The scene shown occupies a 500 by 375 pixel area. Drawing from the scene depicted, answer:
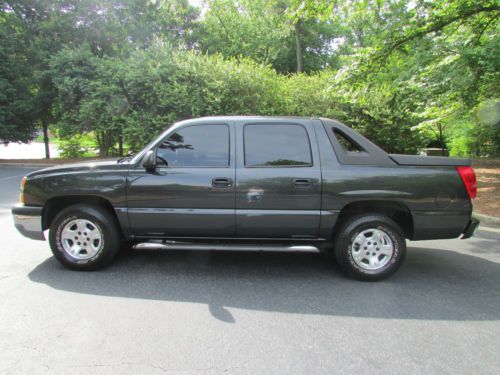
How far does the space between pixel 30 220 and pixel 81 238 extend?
0.64 m

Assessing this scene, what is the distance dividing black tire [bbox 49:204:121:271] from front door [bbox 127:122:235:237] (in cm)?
28

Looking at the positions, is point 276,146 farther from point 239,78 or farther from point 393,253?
point 239,78

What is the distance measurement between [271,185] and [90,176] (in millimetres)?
2084

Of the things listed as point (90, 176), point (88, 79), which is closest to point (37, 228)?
point (90, 176)

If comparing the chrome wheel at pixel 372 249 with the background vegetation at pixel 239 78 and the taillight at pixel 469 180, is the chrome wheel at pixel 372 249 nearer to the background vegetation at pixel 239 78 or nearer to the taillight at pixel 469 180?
the taillight at pixel 469 180

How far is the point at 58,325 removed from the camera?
121 inches

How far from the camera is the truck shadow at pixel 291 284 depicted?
3443mm

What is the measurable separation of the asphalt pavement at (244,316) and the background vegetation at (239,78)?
22.1 feet

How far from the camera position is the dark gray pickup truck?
13.2 feet

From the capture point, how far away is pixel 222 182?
405 centimetres

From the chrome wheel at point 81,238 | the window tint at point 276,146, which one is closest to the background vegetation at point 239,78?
the window tint at point 276,146

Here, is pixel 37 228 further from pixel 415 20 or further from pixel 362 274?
pixel 415 20

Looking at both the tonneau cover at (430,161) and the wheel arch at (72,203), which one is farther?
the wheel arch at (72,203)

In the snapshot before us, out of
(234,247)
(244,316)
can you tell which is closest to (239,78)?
(234,247)
